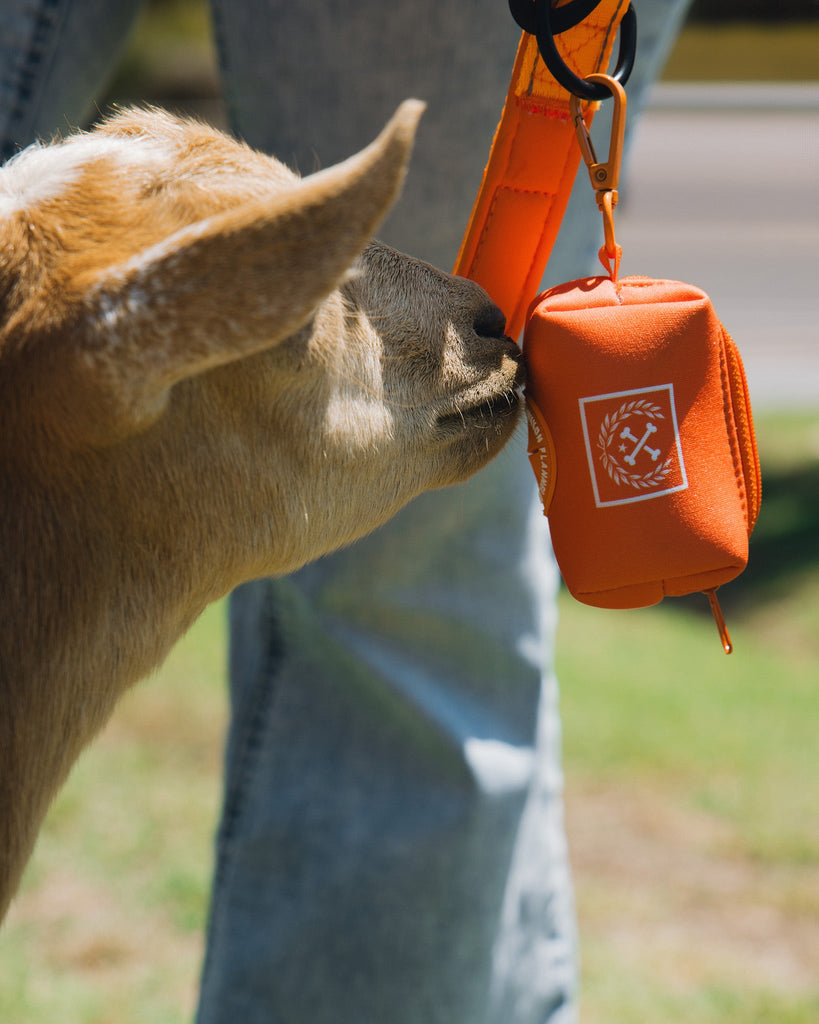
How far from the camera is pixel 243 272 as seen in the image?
3.65 feet

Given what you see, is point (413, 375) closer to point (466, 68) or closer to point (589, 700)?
point (466, 68)

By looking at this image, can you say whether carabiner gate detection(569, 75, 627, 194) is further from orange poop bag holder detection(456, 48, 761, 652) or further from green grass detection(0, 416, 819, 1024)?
green grass detection(0, 416, 819, 1024)

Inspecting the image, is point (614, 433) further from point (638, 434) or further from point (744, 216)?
point (744, 216)

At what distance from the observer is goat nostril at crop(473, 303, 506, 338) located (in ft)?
5.08

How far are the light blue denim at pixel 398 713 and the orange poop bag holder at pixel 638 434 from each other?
1.60 ft

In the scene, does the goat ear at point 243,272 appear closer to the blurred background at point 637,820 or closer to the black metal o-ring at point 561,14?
the black metal o-ring at point 561,14

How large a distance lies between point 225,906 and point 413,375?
1.05m

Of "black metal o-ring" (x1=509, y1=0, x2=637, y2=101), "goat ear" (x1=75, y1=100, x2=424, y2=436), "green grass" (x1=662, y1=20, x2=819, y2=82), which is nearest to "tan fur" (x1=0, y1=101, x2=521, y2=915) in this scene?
"goat ear" (x1=75, y1=100, x2=424, y2=436)

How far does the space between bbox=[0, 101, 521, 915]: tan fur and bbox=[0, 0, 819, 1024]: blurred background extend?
4.49 ft

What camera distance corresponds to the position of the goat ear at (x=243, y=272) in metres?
1.10

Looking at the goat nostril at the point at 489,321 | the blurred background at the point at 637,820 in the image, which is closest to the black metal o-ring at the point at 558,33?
the goat nostril at the point at 489,321

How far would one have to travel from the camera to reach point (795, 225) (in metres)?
12.5

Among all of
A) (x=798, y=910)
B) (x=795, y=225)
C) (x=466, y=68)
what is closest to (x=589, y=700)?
(x=798, y=910)

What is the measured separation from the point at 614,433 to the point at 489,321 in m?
0.25
